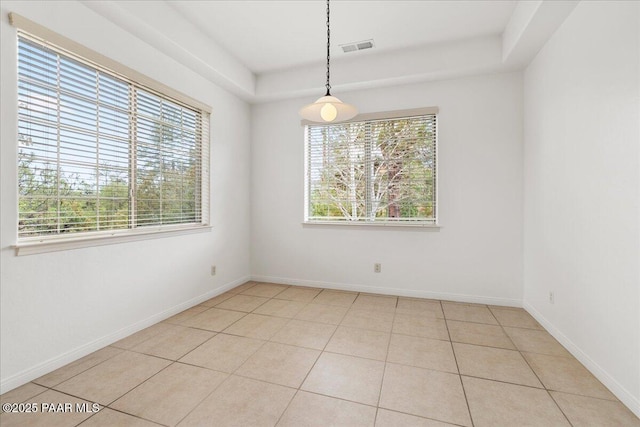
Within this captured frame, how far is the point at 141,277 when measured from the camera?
8.89 ft

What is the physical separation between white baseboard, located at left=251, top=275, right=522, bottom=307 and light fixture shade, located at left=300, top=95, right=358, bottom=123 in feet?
7.83

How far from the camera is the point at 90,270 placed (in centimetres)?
228

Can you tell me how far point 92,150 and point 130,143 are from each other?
0.35m

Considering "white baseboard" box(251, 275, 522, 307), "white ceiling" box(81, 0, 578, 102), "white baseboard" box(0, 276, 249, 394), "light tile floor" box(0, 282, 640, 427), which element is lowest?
"light tile floor" box(0, 282, 640, 427)

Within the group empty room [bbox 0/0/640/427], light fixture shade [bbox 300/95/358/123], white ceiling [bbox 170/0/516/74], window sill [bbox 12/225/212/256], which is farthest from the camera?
white ceiling [bbox 170/0/516/74]

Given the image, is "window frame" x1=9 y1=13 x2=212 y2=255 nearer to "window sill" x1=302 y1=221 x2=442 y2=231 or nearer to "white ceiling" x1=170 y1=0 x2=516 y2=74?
"white ceiling" x1=170 y1=0 x2=516 y2=74

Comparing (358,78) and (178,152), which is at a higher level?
(358,78)

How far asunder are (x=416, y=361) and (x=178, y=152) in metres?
3.04

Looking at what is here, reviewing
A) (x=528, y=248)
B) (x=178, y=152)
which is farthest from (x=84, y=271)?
(x=528, y=248)

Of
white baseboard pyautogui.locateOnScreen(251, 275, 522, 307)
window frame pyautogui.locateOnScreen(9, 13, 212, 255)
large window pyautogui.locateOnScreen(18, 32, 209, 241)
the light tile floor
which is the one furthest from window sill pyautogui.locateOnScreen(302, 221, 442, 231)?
large window pyautogui.locateOnScreen(18, 32, 209, 241)

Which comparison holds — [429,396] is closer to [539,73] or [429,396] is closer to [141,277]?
[141,277]

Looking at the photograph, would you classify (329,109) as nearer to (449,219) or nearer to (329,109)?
(329,109)

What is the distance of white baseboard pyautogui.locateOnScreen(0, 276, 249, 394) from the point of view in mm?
1854

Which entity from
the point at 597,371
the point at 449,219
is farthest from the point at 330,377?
the point at 449,219
